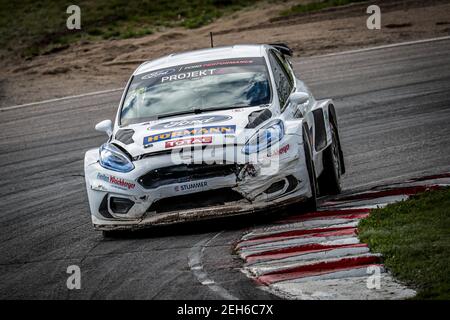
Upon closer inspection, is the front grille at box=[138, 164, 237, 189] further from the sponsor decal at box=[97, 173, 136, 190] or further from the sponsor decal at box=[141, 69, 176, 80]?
the sponsor decal at box=[141, 69, 176, 80]

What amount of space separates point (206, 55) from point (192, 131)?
1922 mm

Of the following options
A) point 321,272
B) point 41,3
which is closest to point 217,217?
point 321,272

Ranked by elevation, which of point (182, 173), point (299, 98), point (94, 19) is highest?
point (299, 98)

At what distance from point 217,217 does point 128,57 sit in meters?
18.4

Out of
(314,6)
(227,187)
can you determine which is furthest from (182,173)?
(314,6)

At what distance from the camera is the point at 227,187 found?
8508mm

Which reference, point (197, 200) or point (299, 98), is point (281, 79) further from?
point (197, 200)

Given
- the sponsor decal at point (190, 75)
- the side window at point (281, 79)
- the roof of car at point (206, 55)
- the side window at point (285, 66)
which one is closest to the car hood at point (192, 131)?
the side window at point (281, 79)

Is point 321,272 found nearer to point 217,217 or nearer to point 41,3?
point 217,217

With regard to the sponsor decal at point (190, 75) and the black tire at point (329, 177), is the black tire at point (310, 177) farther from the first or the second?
the sponsor decal at point (190, 75)

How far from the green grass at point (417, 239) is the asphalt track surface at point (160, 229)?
937 millimetres

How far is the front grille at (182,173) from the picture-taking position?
852 centimetres

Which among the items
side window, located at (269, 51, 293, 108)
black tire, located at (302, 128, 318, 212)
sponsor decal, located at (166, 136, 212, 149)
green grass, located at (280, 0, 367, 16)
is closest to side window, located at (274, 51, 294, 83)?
side window, located at (269, 51, 293, 108)

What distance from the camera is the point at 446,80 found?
706 inches
